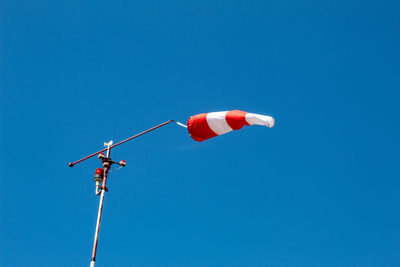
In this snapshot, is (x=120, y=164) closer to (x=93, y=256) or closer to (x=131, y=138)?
(x=131, y=138)

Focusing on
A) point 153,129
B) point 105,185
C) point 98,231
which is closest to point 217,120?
point 153,129

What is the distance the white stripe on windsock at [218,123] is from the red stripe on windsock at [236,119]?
0.22m

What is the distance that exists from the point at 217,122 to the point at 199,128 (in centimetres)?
106

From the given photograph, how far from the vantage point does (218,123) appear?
20250 millimetres

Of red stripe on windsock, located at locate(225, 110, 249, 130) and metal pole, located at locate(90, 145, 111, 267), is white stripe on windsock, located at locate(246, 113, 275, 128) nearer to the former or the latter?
red stripe on windsock, located at locate(225, 110, 249, 130)

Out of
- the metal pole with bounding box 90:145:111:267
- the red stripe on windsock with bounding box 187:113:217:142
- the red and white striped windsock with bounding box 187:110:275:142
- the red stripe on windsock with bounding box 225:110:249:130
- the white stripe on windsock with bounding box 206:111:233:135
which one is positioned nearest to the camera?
the metal pole with bounding box 90:145:111:267

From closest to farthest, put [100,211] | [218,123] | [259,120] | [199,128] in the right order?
[100,211], [259,120], [218,123], [199,128]

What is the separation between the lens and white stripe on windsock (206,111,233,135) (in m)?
20.1

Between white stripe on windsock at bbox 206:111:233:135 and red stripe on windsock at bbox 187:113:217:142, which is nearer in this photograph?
white stripe on windsock at bbox 206:111:233:135

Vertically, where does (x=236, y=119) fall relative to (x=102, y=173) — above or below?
above

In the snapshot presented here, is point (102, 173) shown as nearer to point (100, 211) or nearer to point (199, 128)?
point (100, 211)

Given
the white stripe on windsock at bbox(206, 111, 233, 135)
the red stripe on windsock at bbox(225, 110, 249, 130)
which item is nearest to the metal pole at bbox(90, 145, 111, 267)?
the white stripe on windsock at bbox(206, 111, 233, 135)

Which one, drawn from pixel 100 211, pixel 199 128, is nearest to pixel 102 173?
pixel 100 211

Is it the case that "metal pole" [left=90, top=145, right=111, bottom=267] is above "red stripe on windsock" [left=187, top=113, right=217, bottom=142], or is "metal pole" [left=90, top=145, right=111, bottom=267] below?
below
